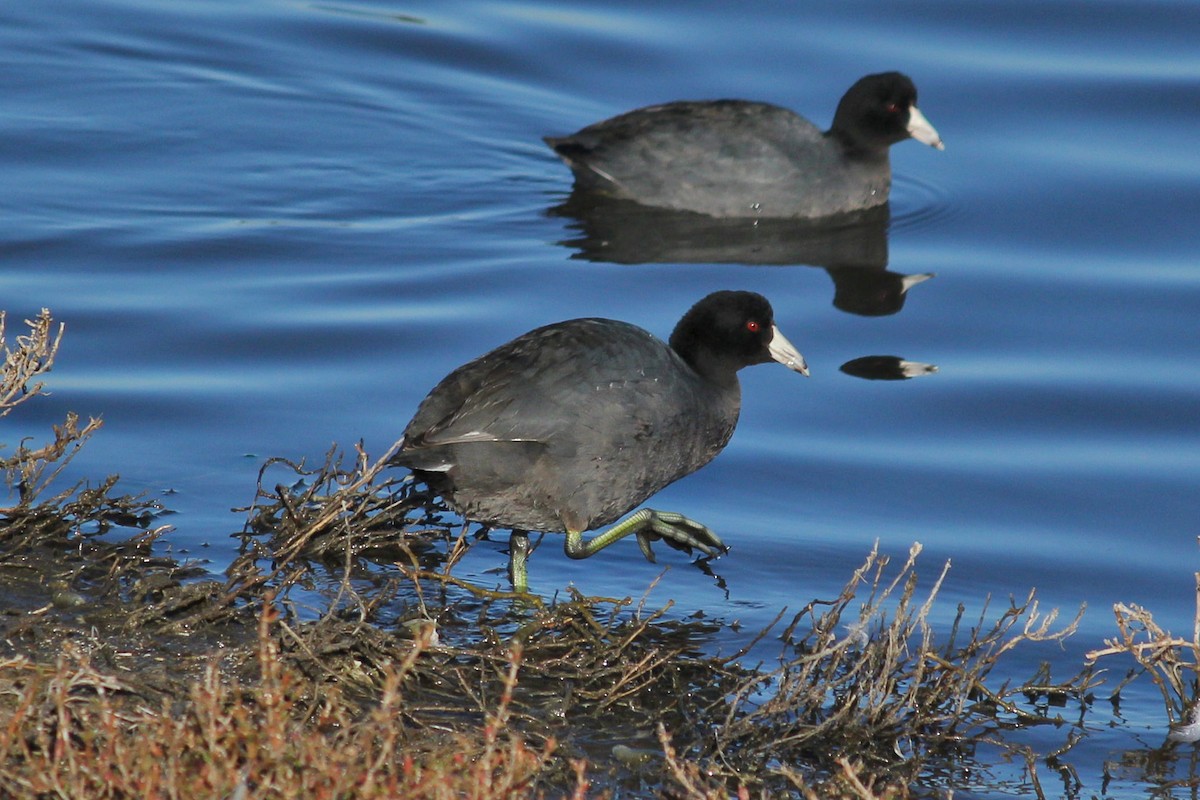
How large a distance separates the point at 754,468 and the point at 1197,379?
7.66 ft

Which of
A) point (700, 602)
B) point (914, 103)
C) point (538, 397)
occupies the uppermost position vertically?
point (914, 103)

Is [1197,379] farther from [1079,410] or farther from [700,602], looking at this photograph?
[700,602]

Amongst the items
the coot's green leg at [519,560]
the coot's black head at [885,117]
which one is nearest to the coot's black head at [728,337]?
the coot's green leg at [519,560]

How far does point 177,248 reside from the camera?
9.28 meters

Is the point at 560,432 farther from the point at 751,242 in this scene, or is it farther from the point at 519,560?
the point at 751,242

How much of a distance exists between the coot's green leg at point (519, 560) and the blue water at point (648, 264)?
14 cm

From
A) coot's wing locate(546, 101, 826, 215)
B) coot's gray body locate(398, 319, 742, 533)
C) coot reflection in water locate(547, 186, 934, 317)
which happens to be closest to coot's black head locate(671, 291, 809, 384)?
coot's gray body locate(398, 319, 742, 533)

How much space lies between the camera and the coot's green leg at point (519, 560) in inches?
226

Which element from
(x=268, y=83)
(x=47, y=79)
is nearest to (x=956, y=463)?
(x=268, y=83)

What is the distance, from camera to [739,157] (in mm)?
10266

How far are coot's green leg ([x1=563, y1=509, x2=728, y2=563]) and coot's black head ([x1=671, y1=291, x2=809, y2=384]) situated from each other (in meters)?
0.53

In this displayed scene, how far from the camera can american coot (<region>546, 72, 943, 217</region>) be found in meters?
10.3

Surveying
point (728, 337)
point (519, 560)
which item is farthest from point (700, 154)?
point (519, 560)

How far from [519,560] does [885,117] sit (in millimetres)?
5582
